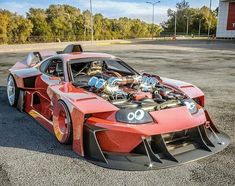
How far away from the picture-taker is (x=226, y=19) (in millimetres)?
53719

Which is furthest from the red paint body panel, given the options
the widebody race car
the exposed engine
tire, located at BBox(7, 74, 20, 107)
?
tire, located at BBox(7, 74, 20, 107)

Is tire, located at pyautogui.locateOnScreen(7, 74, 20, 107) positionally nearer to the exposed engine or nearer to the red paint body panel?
the red paint body panel

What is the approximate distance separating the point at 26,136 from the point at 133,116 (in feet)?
6.32

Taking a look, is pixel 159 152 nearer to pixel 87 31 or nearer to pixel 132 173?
pixel 132 173

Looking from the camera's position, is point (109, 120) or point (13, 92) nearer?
point (109, 120)

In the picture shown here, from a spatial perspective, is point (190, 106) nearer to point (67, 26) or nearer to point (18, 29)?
point (18, 29)

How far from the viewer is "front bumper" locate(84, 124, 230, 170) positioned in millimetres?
3658

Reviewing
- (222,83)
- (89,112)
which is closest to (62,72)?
(89,112)

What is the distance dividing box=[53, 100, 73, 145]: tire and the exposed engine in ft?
1.87

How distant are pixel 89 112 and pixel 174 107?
113 centimetres

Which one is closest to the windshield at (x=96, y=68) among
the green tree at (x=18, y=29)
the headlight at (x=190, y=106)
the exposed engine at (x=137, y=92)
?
the exposed engine at (x=137, y=92)

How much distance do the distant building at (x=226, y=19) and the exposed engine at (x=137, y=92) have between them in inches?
2029

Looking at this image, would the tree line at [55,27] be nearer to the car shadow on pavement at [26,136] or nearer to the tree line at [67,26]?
the tree line at [67,26]

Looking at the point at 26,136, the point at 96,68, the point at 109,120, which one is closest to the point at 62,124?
the point at 26,136
